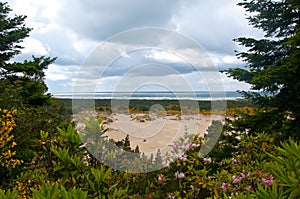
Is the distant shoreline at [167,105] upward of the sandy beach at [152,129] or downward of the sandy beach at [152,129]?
upward

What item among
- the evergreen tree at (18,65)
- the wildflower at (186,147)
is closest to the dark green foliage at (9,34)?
the evergreen tree at (18,65)

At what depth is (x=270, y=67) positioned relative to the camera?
277 inches

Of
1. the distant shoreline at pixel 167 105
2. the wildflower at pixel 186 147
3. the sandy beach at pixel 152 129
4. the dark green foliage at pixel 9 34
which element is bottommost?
the sandy beach at pixel 152 129

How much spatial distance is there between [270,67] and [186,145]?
494 cm

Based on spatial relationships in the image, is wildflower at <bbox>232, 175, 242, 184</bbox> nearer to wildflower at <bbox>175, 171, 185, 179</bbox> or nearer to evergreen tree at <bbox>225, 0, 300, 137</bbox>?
wildflower at <bbox>175, 171, 185, 179</bbox>

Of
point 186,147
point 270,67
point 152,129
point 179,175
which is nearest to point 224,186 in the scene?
point 179,175

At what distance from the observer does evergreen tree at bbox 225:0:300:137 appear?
721 cm

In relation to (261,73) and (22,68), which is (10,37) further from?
(261,73)

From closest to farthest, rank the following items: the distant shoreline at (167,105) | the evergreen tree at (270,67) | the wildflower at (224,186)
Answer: the wildflower at (224,186) < the distant shoreline at (167,105) < the evergreen tree at (270,67)

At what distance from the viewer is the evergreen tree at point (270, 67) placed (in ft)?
23.7

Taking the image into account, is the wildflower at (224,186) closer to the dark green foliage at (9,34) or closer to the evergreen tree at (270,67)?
the evergreen tree at (270,67)

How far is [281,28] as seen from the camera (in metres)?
7.90

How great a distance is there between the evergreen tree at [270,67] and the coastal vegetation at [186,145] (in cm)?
3

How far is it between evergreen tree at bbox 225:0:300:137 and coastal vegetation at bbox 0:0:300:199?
25 mm
